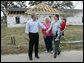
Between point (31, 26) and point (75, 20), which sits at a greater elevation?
point (75, 20)

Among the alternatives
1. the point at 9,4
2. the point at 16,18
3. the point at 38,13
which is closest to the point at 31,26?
Answer: the point at 38,13

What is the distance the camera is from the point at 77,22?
3834cm

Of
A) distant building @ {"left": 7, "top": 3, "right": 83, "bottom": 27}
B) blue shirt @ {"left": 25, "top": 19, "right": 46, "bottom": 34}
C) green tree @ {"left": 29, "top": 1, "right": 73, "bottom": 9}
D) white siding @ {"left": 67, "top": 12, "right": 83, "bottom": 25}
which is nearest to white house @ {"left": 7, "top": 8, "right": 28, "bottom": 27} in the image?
distant building @ {"left": 7, "top": 3, "right": 83, "bottom": 27}

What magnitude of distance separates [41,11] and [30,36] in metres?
28.6

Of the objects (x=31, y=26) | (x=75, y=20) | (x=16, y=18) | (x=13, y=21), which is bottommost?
(x=31, y=26)

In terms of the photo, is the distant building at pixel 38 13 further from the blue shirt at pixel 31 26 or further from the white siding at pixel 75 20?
the blue shirt at pixel 31 26

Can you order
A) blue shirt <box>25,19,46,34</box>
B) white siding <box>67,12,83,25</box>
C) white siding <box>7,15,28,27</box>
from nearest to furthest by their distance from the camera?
blue shirt <box>25,19,46,34</box>, white siding <box>7,15,28,27</box>, white siding <box>67,12,83,25</box>

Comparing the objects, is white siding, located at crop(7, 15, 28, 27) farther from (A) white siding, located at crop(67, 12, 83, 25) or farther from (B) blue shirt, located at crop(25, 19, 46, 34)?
(B) blue shirt, located at crop(25, 19, 46, 34)

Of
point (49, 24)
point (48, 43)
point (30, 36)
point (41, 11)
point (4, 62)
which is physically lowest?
point (4, 62)

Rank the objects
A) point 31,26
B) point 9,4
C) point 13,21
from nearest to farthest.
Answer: point 31,26 < point 13,21 < point 9,4

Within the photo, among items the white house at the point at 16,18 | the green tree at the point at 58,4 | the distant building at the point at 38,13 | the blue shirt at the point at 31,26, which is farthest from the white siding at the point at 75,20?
the blue shirt at the point at 31,26

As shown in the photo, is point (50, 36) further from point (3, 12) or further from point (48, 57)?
point (3, 12)

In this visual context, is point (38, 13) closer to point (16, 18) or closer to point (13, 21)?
point (16, 18)

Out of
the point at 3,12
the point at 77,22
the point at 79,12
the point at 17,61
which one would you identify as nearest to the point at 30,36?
the point at 17,61
